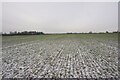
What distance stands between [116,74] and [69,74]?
2348 mm

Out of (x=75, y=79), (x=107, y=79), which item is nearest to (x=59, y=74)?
(x=75, y=79)

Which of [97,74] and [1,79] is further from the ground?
[97,74]

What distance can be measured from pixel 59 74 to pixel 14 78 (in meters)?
2.23

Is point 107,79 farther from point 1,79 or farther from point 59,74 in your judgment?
point 1,79

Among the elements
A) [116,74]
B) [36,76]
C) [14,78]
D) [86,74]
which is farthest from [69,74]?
[14,78]

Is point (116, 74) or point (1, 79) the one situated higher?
point (116, 74)

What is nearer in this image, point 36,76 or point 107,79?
point 107,79

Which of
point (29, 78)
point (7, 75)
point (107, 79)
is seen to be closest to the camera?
point (107, 79)

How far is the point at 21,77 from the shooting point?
3355mm

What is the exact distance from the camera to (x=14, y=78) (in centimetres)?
331

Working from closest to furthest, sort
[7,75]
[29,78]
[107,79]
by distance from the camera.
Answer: [107,79]
[29,78]
[7,75]

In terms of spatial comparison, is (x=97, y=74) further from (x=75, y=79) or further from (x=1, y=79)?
(x=1, y=79)

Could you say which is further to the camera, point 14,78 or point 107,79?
point 14,78

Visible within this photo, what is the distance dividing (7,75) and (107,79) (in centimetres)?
499
